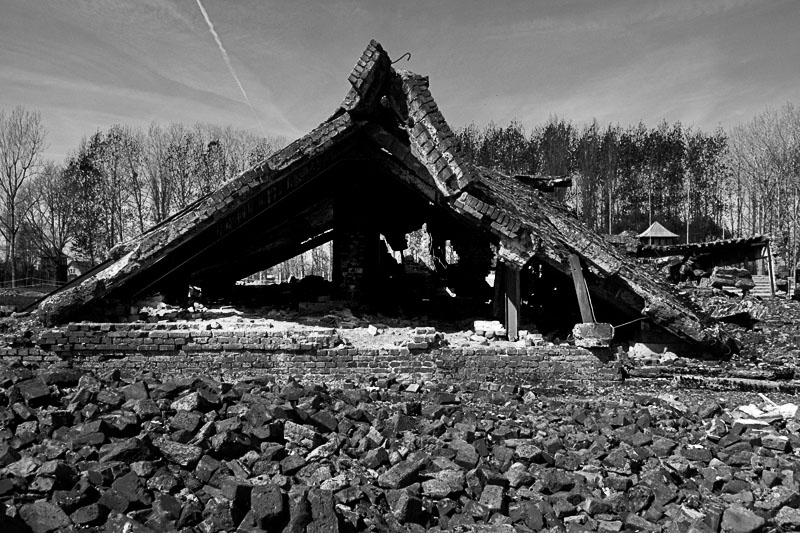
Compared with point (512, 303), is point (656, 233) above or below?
above

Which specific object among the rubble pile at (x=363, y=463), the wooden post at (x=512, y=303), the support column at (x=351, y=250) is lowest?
the rubble pile at (x=363, y=463)

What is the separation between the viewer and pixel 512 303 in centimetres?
759

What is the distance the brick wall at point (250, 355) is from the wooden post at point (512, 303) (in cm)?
58

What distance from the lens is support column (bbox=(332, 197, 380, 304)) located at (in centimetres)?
1054

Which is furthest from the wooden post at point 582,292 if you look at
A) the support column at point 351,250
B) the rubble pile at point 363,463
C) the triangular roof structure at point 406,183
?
the support column at point 351,250

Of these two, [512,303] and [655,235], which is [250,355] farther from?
[655,235]

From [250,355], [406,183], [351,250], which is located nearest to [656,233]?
[351,250]

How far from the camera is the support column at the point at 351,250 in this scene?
1054cm

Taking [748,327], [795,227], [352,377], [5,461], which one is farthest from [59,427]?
[795,227]

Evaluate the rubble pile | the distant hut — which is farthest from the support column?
the distant hut

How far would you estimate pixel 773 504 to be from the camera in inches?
139

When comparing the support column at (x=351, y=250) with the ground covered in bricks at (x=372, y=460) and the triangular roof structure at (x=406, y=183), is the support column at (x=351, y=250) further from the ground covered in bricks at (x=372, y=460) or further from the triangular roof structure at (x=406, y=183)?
the ground covered in bricks at (x=372, y=460)

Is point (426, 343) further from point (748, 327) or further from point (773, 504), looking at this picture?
point (748, 327)

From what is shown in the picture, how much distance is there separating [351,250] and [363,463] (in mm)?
6754
